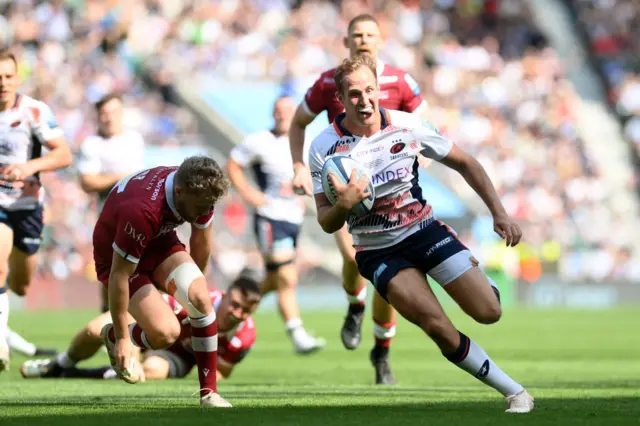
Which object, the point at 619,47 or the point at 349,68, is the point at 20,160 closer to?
the point at 349,68

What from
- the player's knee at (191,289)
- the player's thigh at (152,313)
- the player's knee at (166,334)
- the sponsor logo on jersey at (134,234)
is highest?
the sponsor logo on jersey at (134,234)

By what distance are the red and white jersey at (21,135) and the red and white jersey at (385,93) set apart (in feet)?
7.65

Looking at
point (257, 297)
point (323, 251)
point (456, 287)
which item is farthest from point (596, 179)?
point (456, 287)

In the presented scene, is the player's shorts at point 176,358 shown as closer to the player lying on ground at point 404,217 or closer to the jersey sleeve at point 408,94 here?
the jersey sleeve at point 408,94

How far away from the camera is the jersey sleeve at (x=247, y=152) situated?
14.2m

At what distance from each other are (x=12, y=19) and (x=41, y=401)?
19.8 metres

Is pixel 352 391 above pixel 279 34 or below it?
below

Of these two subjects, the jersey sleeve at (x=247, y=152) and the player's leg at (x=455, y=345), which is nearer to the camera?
the player's leg at (x=455, y=345)

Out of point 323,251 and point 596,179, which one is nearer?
point 323,251

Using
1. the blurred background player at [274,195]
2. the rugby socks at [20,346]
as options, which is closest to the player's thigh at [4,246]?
the rugby socks at [20,346]

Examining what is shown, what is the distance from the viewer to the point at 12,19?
1040 inches

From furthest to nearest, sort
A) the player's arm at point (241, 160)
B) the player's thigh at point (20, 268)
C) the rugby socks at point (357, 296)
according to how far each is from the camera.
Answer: the player's arm at point (241, 160) < the player's thigh at point (20, 268) < the rugby socks at point (357, 296)

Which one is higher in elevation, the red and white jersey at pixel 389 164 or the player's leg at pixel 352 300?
the red and white jersey at pixel 389 164

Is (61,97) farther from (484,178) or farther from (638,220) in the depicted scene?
(484,178)
